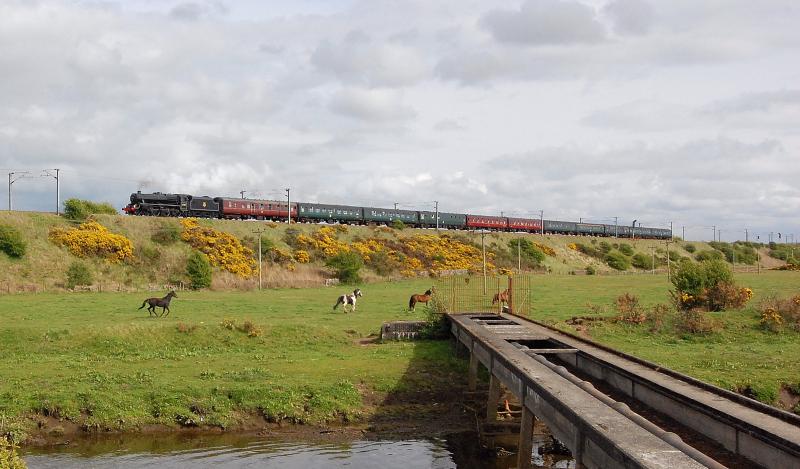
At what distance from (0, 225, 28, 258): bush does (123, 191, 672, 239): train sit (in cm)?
2026

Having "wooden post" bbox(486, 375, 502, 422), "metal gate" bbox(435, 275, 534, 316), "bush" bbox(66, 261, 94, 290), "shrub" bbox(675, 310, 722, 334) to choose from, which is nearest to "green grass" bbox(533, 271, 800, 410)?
"shrub" bbox(675, 310, 722, 334)

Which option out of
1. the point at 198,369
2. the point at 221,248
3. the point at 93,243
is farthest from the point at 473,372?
the point at 221,248

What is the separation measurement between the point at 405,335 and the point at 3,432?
15.2m

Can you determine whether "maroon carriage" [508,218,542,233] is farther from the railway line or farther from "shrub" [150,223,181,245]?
the railway line

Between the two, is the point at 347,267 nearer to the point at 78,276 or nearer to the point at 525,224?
the point at 78,276

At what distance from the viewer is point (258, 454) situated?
17562 millimetres

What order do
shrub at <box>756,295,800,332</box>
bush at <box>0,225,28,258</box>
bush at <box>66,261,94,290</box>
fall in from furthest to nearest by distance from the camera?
bush at <box>0,225,28,258</box> < bush at <box>66,261,94,290</box> < shrub at <box>756,295,800,332</box>

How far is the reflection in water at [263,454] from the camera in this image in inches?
658

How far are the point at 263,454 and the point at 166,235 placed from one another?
61237 mm

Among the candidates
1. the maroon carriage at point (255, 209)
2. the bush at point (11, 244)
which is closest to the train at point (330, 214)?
the maroon carriage at point (255, 209)

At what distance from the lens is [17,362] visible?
2444 centimetres

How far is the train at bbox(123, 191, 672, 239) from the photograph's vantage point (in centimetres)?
8456

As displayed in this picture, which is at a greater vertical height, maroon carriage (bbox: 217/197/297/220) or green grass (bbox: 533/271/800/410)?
maroon carriage (bbox: 217/197/297/220)

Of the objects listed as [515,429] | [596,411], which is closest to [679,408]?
[596,411]
